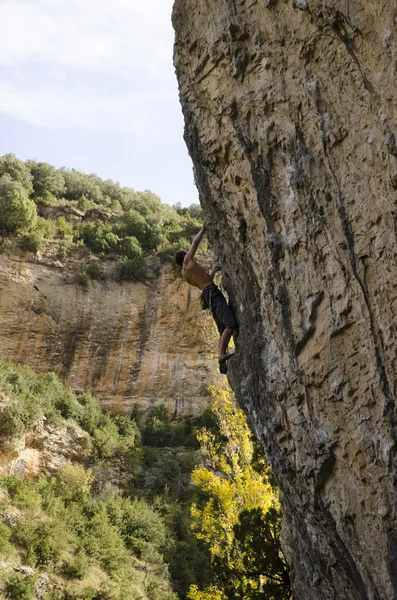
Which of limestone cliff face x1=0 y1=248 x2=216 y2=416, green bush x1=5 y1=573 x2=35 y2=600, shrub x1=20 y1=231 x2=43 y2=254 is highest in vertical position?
shrub x1=20 y1=231 x2=43 y2=254

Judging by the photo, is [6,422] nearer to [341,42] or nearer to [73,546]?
[73,546]

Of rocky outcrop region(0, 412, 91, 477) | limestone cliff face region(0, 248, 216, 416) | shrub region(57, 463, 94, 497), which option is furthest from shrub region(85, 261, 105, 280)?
shrub region(57, 463, 94, 497)

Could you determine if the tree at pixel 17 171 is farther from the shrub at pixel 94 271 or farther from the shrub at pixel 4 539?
the shrub at pixel 4 539

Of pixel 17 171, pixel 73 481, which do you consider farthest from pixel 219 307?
pixel 17 171

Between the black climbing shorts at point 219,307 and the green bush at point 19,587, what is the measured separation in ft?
33.8

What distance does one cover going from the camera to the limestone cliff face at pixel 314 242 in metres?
4.96

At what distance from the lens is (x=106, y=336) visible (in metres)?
26.7

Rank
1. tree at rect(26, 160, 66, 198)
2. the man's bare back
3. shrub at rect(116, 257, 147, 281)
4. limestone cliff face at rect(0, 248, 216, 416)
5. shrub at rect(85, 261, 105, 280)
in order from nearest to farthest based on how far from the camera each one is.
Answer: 1. the man's bare back
2. limestone cliff face at rect(0, 248, 216, 416)
3. shrub at rect(85, 261, 105, 280)
4. shrub at rect(116, 257, 147, 281)
5. tree at rect(26, 160, 66, 198)

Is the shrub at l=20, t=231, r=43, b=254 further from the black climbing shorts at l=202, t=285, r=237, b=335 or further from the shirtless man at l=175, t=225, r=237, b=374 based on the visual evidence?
the black climbing shorts at l=202, t=285, r=237, b=335

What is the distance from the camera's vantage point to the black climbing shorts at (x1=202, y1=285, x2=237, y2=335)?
23.6 feet

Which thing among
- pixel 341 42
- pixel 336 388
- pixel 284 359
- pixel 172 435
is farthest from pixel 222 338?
pixel 172 435

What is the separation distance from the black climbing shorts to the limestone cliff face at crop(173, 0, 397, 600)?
0.20 meters

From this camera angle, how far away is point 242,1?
6.53m

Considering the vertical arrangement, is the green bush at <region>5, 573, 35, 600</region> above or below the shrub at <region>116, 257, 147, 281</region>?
below
